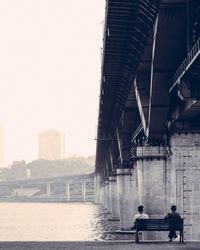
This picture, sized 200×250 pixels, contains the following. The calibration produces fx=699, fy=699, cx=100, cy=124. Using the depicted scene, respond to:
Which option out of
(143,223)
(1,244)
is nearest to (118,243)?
(143,223)

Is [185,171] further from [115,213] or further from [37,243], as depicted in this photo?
[115,213]

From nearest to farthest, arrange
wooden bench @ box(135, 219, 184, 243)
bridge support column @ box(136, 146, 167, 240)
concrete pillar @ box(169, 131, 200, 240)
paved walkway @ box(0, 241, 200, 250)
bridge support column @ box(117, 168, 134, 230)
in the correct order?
paved walkway @ box(0, 241, 200, 250) → wooden bench @ box(135, 219, 184, 243) → concrete pillar @ box(169, 131, 200, 240) → bridge support column @ box(136, 146, 167, 240) → bridge support column @ box(117, 168, 134, 230)

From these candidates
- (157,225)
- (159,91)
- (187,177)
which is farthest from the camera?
(187,177)

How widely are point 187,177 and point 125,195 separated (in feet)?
104

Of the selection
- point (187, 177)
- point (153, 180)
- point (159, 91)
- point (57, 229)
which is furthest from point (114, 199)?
point (159, 91)

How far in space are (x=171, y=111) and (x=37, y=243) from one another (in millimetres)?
13343

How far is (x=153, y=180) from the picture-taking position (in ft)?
143

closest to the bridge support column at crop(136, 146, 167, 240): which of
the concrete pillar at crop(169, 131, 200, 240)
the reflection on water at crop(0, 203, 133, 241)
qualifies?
the concrete pillar at crop(169, 131, 200, 240)

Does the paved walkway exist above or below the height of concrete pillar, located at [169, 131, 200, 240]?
below

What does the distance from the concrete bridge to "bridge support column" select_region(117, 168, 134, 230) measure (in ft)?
41.9

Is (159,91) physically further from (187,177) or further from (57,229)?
(57,229)

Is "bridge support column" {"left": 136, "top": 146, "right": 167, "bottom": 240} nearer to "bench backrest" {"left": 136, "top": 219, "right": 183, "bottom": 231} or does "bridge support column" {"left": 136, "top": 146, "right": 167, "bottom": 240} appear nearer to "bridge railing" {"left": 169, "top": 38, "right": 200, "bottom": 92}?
"bench backrest" {"left": 136, "top": 219, "right": 183, "bottom": 231}

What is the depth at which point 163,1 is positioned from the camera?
964 inches

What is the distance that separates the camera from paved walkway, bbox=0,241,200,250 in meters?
26.7
